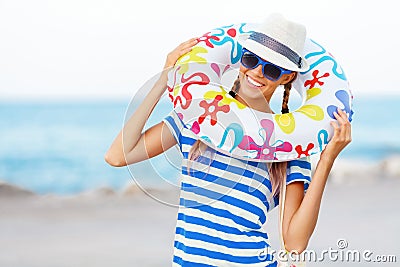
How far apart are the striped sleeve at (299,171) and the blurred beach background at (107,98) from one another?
382cm

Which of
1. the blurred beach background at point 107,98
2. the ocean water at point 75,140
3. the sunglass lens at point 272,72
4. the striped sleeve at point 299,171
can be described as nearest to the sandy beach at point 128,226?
the blurred beach background at point 107,98

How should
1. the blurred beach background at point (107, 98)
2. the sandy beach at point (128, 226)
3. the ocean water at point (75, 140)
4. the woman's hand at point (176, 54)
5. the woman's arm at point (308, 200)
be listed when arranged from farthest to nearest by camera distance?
1. the ocean water at point (75, 140)
2. the blurred beach background at point (107, 98)
3. the sandy beach at point (128, 226)
4. the woman's hand at point (176, 54)
5. the woman's arm at point (308, 200)

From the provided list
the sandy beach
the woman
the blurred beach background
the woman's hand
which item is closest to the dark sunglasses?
the woman

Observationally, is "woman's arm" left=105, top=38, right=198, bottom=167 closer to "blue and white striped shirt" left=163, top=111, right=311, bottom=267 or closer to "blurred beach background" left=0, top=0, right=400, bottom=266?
"blue and white striped shirt" left=163, top=111, right=311, bottom=267

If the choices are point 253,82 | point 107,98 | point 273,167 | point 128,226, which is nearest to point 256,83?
point 253,82

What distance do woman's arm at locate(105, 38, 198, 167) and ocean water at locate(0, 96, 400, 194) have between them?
5.31m

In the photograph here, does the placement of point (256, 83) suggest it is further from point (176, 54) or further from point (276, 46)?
point (176, 54)

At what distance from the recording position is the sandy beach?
4598mm

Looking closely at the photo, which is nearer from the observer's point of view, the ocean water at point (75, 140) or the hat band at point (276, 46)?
the hat band at point (276, 46)

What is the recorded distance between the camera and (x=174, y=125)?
158cm

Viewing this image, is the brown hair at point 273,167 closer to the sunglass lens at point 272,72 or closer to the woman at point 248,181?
the woman at point 248,181

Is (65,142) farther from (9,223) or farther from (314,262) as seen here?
(314,262)

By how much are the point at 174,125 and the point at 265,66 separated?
228mm

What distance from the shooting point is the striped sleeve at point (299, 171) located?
1.55 metres
